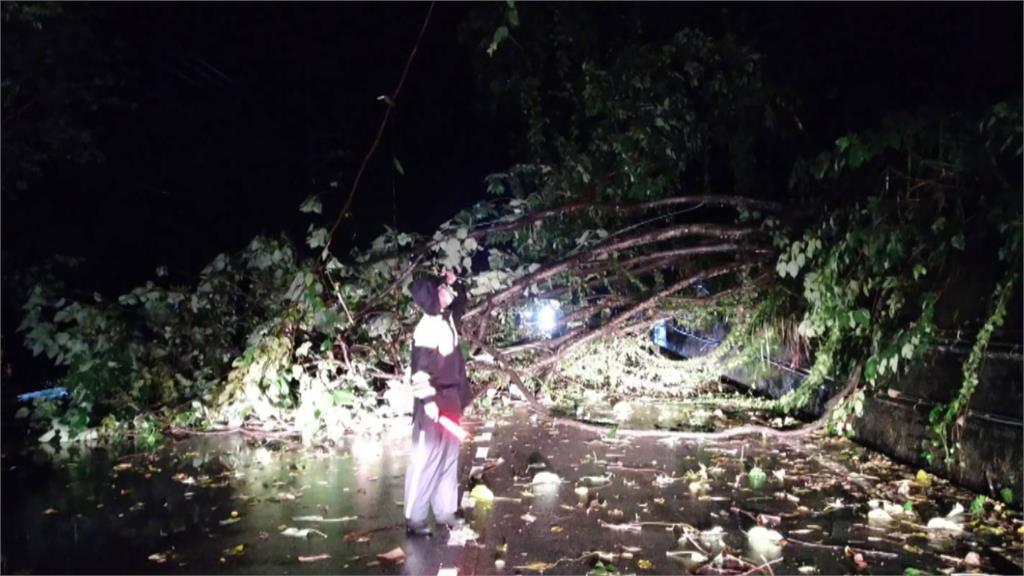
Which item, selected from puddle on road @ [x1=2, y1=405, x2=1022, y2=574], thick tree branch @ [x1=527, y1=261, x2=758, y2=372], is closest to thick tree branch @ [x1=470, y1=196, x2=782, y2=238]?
thick tree branch @ [x1=527, y1=261, x2=758, y2=372]

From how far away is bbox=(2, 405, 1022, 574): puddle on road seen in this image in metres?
4.18

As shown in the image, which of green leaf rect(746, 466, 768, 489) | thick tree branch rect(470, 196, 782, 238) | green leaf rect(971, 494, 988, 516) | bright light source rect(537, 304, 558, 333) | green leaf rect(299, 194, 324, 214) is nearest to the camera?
green leaf rect(971, 494, 988, 516)

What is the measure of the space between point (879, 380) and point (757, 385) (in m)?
3.81

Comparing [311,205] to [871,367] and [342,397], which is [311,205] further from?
[871,367]

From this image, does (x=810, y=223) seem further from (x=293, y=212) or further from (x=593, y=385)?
(x=293, y=212)

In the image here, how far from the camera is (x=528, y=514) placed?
196 inches

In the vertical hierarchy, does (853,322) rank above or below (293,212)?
below

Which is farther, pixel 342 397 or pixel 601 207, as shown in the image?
pixel 601 207

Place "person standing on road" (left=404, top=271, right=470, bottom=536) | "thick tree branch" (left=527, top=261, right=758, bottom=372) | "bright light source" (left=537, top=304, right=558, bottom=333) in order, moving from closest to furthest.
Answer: "person standing on road" (left=404, top=271, right=470, bottom=536)
"thick tree branch" (left=527, top=261, right=758, bottom=372)
"bright light source" (left=537, top=304, right=558, bottom=333)

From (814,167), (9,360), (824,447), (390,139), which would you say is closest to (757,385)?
(824,447)

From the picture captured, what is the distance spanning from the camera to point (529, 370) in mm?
7977

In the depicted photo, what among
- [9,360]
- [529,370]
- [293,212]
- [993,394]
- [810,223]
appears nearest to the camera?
[993,394]

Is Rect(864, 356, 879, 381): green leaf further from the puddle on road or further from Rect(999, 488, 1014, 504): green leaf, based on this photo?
Rect(999, 488, 1014, 504): green leaf

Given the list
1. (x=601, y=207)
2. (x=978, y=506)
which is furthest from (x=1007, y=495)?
(x=601, y=207)
